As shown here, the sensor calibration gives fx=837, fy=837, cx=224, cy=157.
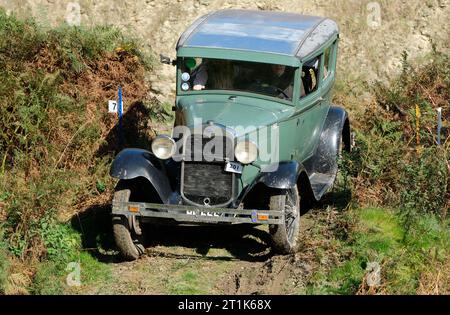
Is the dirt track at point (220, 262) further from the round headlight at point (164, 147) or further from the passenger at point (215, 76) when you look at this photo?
the passenger at point (215, 76)

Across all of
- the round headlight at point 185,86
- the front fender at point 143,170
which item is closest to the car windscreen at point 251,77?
the round headlight at point 185,86

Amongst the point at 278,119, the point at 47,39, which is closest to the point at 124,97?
the point at 47,39

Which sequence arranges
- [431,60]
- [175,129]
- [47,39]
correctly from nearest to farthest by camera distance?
1. [175,129]
2. [47,39]
3. [431,60]

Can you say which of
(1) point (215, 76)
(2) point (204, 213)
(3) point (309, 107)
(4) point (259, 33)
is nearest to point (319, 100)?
(3) point (309, 107)

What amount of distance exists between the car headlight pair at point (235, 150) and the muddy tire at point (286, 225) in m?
0.47

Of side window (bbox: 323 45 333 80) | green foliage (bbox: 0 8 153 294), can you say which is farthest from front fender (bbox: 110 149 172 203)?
side window (bbox: 323 45 333 80)

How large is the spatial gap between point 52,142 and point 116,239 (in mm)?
2480

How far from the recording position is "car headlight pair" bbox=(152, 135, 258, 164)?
28.4ft

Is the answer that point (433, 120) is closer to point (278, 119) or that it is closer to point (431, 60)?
point (431, 60)

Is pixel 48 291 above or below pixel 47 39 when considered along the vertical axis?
below

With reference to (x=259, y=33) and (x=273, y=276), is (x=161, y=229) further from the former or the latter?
(x=259, y=33)

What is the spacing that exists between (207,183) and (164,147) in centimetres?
60

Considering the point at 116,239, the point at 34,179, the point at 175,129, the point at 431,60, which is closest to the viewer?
the point at 116,239
